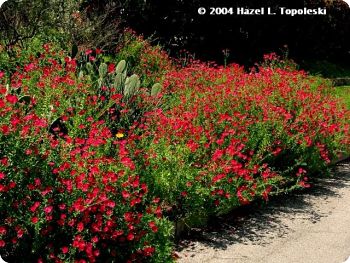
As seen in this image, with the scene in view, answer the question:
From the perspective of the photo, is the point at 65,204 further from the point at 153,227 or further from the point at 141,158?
the point at 141,158

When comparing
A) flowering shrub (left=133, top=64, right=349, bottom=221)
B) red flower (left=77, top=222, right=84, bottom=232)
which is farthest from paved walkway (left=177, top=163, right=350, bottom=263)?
red flower (left=77, top=222, right=84, bottom=232)

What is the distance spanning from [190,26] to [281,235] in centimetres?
1462

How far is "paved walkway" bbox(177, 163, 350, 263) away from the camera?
5406 millimetres

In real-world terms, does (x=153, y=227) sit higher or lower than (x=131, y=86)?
lower

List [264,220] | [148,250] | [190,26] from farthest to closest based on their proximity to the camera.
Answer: [190,26]
[264,220]
[148,250]

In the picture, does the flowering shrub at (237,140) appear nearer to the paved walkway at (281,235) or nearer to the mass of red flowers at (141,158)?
the mass of red flowers at (141,158)

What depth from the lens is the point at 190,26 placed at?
65.0 feet

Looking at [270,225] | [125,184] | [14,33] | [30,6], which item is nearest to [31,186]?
[125,184]

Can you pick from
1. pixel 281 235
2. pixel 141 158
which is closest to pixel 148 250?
pixel 141 158

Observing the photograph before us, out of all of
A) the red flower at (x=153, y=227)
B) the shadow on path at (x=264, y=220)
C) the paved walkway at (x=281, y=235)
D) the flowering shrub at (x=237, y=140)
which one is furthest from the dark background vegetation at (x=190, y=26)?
the red flower at (x=153, y=227)

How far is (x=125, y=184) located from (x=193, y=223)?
1477mm

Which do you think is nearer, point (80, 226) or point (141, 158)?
point (80, 226)

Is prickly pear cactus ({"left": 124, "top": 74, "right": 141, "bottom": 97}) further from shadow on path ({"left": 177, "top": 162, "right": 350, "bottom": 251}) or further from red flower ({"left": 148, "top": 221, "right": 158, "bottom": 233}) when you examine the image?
red flower ({"left": 148, "top": 221, "right": 158, "bottom": 233})

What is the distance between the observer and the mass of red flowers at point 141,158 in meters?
4.14
